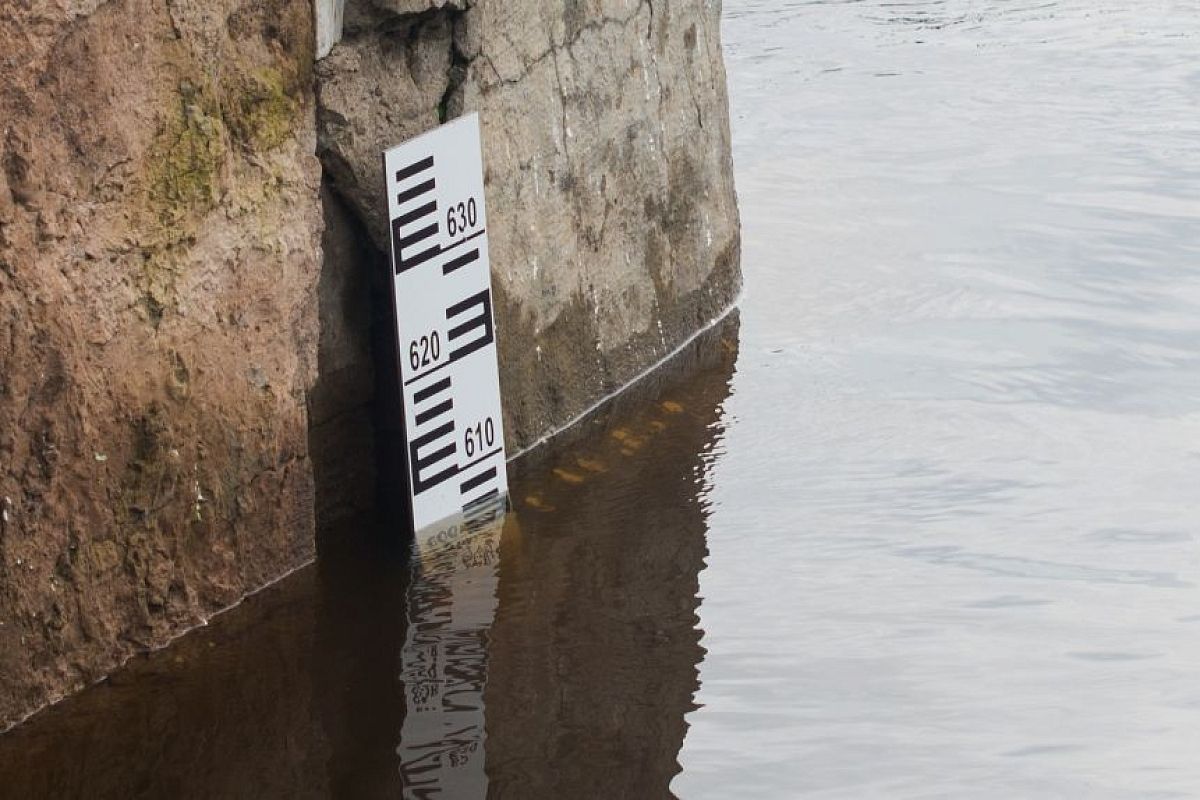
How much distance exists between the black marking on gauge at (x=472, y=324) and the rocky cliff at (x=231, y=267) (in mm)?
253

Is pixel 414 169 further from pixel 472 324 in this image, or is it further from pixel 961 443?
pixel 961 443

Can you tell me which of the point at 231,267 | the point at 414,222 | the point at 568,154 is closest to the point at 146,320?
the point at 231,267

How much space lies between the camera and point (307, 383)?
470 centimetres

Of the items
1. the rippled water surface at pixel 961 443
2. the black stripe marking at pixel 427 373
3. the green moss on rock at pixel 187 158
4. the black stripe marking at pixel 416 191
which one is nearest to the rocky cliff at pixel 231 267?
the green moss on rock at pixel 187 158

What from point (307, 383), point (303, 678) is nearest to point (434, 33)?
point (307, 383)

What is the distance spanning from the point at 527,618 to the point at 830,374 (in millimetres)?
1837

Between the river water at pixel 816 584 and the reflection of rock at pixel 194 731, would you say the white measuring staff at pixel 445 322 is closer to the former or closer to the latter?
the river water at pixel 816 584

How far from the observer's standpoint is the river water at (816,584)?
3.80 meters

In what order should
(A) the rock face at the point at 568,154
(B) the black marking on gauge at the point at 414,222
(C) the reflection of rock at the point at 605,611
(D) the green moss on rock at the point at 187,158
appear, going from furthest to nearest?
(A) the rock face at the point at 568,154 → (B) the black marking on gauge at the point at 414,222 → (D) the green moss on rock at the point at 187,158 → (C) the reflection of rock at the point at 605,611

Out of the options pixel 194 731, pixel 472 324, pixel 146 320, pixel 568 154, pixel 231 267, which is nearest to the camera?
pixel 194 731

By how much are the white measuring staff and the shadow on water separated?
0.18 m

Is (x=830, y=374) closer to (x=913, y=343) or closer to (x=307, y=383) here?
(x=913, y=343)

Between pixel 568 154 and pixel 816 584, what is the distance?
159 cm

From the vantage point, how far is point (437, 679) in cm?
415
